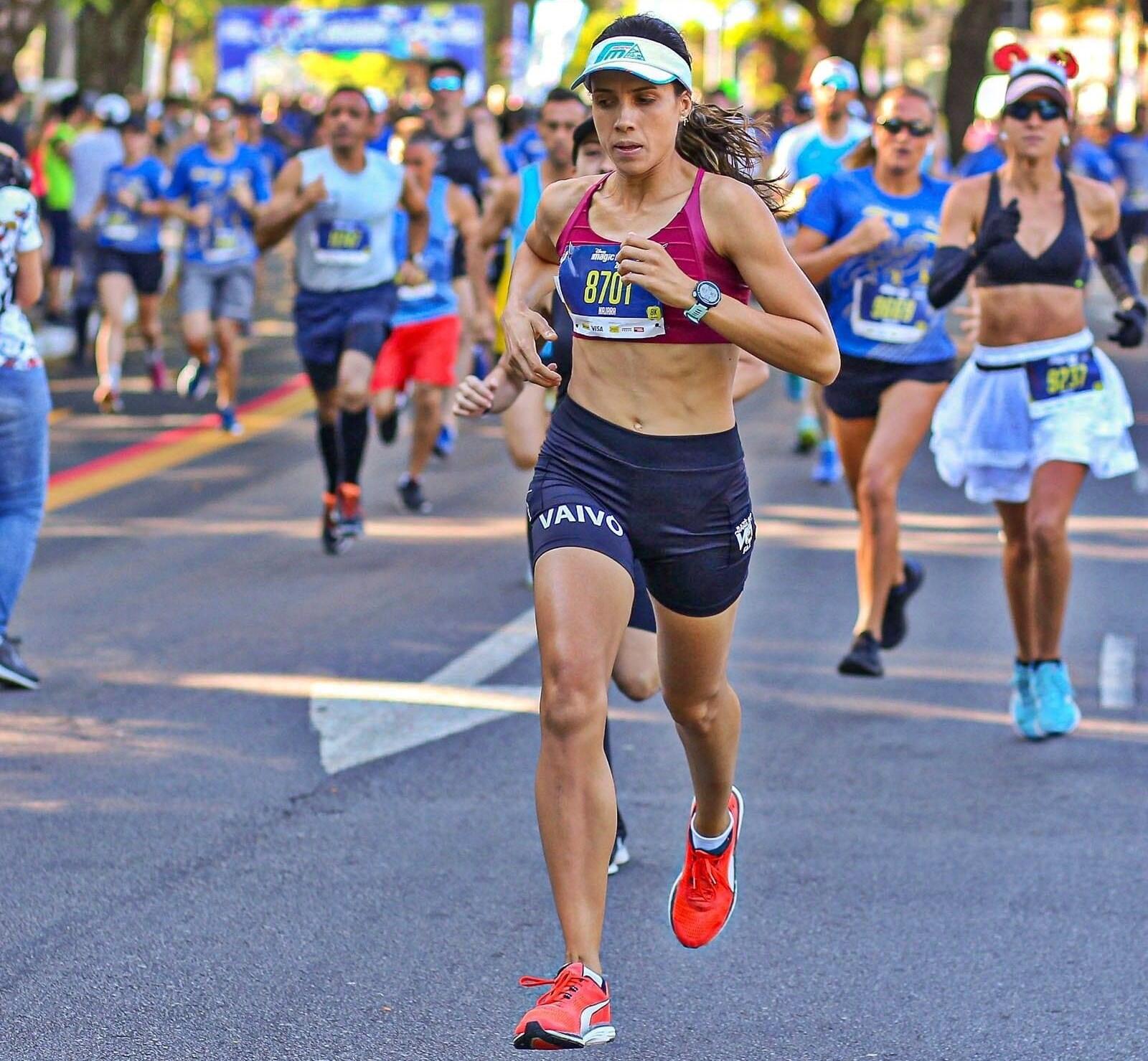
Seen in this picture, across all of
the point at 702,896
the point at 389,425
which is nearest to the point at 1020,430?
the point at 702,896

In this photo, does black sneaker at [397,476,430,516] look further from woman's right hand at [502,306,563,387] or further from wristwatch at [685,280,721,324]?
wristwatch at [685,280,721,324]

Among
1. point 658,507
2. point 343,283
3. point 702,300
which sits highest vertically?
point 702,300

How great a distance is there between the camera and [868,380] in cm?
782

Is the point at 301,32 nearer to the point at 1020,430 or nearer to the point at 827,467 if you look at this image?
the point at 827,467

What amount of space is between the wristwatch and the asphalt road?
1.51 metres

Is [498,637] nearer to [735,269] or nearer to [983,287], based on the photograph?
[983,287]

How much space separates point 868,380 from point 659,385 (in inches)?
139

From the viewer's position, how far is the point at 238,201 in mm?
14297

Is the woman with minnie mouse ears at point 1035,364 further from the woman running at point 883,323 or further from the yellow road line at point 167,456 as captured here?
the yellow road line at point 167,456

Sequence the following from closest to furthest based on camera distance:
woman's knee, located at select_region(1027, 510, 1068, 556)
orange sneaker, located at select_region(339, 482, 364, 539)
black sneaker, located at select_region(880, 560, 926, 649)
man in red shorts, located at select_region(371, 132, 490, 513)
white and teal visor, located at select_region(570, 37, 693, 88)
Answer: white and teal visor, located at select_region(570, 37, 693, 88), woman's knee, located at select_region(1027, 510, 1068, 556), black sneaker, located at select_region(880, 560, 926, 649), orange sneaker, located at select_region(339, 482, 364, 539), man in red shorts, located at select_region(371, 132, 490, 513)

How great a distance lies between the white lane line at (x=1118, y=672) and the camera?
736 cm

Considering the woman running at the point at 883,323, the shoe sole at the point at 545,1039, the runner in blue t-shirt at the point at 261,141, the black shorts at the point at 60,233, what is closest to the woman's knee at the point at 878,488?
the woman running at the point at 883,323

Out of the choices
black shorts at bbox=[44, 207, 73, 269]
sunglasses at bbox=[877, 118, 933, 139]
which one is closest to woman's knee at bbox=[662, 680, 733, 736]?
sunglasses at bbox=[877, 118, 933, 139]

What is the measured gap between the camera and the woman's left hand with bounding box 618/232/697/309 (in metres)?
4.13
